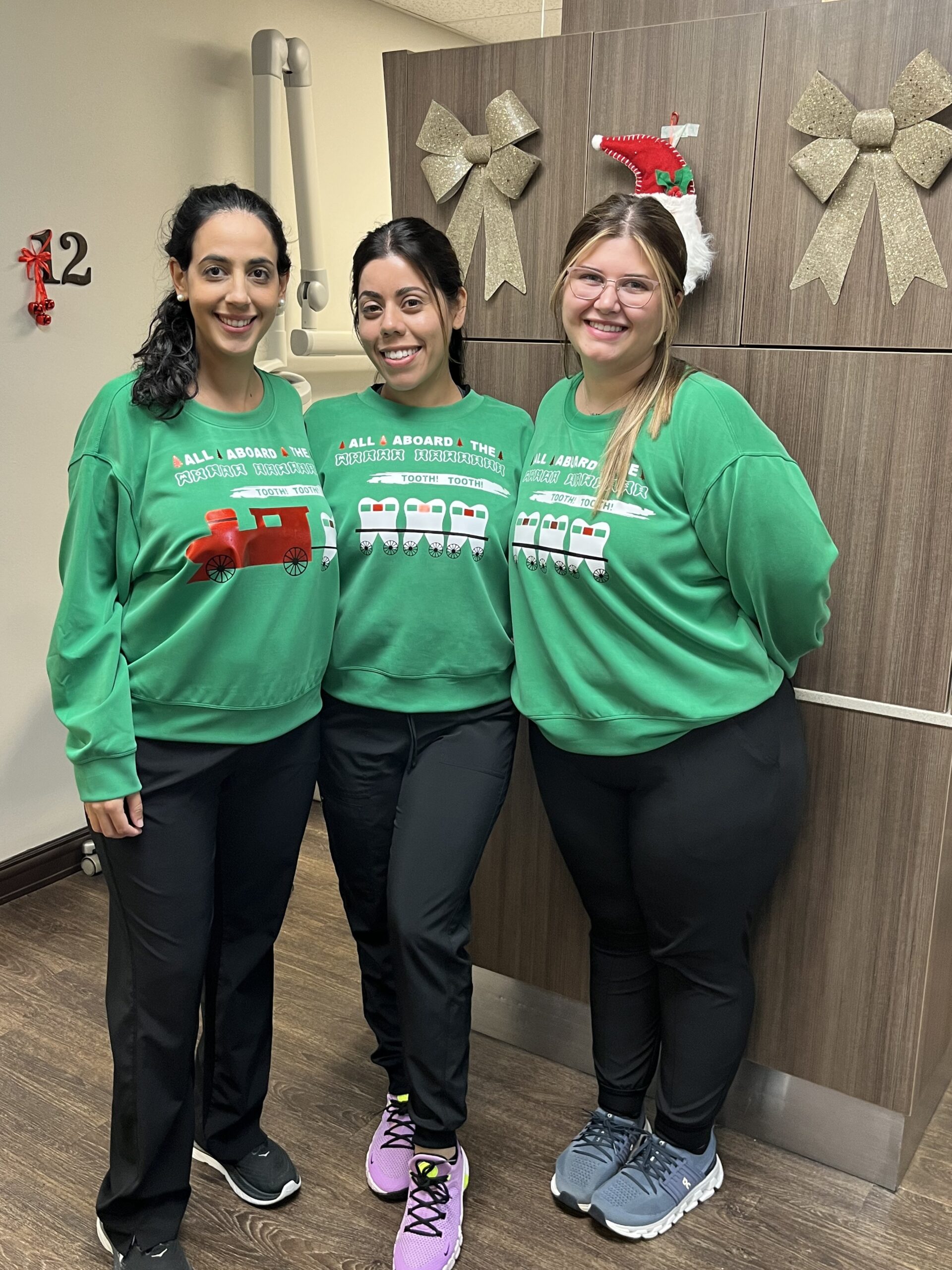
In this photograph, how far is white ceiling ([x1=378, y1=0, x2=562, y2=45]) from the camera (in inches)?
152

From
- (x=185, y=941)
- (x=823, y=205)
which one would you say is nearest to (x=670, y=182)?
(x=823, y=205)

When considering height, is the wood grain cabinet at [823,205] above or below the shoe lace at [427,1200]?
above

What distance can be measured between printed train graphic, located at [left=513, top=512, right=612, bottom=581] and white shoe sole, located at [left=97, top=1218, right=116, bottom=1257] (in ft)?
3.94

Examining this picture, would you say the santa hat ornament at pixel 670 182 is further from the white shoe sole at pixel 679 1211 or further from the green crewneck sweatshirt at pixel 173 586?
the white shoe sole at pixel 679 1211

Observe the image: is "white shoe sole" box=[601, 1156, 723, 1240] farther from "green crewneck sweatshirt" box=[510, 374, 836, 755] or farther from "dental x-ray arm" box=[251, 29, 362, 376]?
"dental x-ray arm" box=[251, 29, 362, 376]

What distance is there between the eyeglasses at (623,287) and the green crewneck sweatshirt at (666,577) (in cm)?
14

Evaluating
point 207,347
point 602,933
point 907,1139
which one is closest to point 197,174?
point 207,347

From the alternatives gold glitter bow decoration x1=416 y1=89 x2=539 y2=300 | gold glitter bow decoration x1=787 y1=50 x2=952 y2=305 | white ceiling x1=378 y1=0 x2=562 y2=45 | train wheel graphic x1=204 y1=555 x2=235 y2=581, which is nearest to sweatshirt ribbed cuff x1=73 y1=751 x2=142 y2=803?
train wheel graphic x1=204 y1=555 x2=235 y2=581

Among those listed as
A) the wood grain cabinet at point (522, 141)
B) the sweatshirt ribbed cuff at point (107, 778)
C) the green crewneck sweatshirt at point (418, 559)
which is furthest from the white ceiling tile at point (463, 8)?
the sweatshirt ribbed cuff at point (107, 778)

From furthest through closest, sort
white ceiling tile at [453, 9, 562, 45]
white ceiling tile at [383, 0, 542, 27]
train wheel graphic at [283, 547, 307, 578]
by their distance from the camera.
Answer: white ceiling tile at [453, 9, 562, 45], white ceiling tile at [383, 0, 542, 27], train wheel graphic at [283, 547, 307, 578]

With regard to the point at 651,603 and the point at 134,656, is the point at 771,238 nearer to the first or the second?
the point at 651,603

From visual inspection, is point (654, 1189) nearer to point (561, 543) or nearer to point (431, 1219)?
point (431, 1219)

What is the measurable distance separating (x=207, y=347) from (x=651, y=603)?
0.73 m

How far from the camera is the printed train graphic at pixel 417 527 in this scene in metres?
1.71
